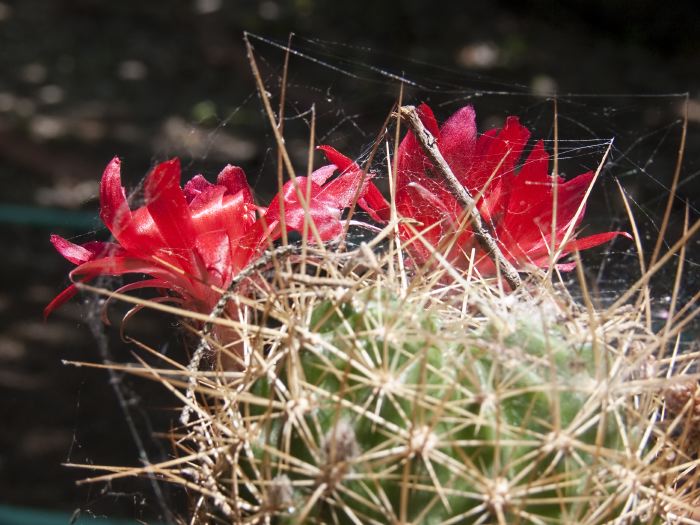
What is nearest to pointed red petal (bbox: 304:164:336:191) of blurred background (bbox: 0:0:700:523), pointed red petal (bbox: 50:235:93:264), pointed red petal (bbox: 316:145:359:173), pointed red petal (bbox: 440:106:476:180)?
pointed red petal (bbox: 316:145:359:173)

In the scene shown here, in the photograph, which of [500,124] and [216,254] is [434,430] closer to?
[216,254]

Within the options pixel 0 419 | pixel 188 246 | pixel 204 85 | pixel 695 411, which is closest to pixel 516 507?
pixel 695 411

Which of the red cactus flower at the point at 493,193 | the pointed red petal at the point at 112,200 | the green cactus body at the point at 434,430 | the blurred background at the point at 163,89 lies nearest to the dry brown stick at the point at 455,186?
the red cactus flower at the point at 493,193

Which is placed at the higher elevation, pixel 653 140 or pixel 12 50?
pixel 653 140

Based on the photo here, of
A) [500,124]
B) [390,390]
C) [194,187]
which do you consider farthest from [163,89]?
[390,390]

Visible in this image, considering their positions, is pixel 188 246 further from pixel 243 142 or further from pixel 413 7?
pixel 413 7
